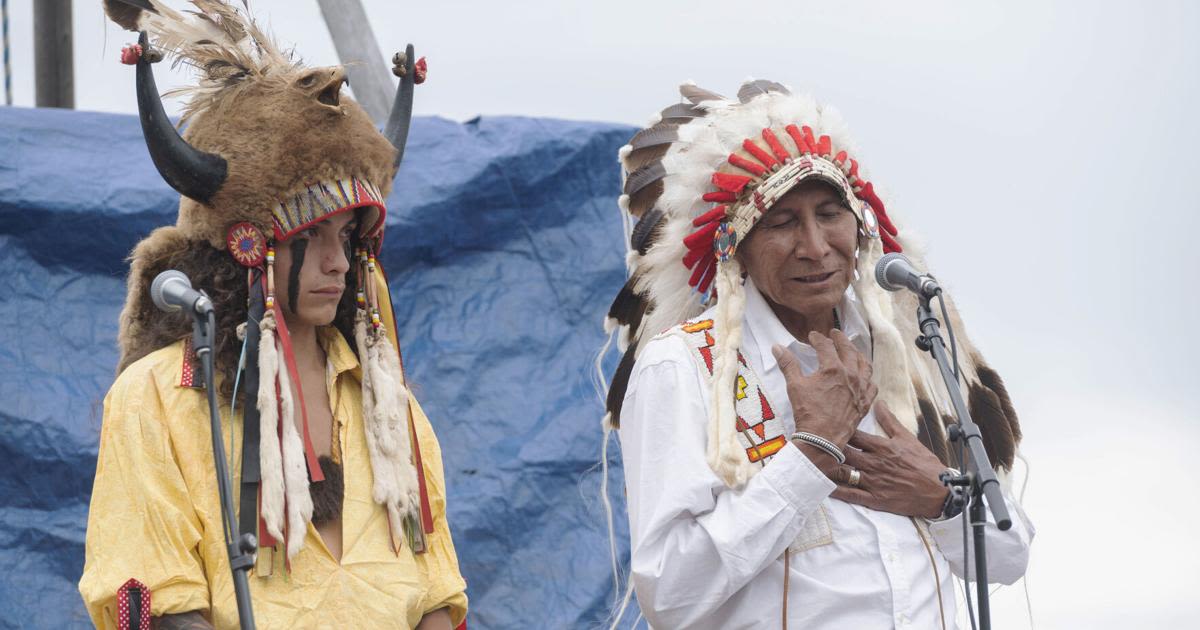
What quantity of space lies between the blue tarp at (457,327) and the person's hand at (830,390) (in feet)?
4.97

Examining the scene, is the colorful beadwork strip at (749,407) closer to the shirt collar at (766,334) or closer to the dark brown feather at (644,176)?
the shirt collar at (766,334)

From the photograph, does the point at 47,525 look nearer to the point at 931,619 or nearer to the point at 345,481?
the point at 345,481

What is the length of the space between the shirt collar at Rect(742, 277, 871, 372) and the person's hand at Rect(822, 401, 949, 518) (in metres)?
0.24

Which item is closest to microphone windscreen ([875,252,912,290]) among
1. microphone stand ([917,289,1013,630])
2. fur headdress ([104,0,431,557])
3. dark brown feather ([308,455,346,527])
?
microphone stand ([917,289,1013,630])

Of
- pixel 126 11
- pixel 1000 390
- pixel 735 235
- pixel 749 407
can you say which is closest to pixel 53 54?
pixel 126 11

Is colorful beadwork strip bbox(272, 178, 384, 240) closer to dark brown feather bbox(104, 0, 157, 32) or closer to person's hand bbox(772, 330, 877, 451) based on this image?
dark brown feather bbox(104, 0, 157, 32)

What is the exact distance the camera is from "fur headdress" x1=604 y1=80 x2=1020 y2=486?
10.4 feet

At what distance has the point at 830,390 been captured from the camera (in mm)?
2934

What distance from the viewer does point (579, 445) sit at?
4492 mm

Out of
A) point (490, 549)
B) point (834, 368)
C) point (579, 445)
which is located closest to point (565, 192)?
point (579, 445)

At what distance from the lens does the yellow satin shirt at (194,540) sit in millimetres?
2850

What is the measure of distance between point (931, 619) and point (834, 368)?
1.73 ft

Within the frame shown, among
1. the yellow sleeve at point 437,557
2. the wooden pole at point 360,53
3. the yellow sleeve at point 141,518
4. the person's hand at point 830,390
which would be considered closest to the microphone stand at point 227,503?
the yellow sleeve at point 141,518

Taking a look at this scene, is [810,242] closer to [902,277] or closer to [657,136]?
[902,277]
